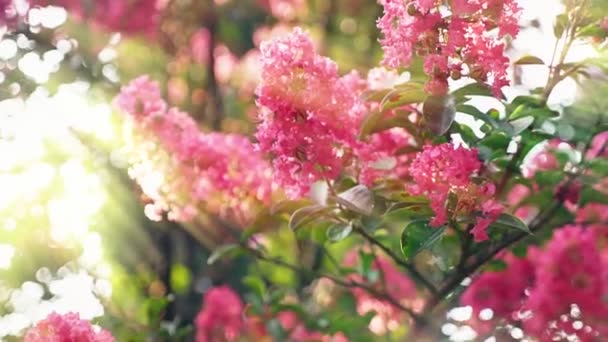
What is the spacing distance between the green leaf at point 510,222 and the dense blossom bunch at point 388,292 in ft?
3.83

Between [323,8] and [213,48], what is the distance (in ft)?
1.27

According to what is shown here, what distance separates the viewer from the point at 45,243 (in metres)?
2.47

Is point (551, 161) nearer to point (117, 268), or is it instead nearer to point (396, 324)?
point (396, 324)

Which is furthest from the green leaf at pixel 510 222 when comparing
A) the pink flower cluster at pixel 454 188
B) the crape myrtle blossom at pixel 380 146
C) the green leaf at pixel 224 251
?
the green leaf at pixel 224 251

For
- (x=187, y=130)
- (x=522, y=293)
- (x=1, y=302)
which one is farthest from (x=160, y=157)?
(x=522, y=293)

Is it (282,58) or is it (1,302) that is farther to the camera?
(1,302)

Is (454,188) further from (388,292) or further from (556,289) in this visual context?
(388,292)

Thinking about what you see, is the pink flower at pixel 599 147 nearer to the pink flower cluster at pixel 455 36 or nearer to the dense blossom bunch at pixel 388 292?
the pink flower cluster at pixel 455 36

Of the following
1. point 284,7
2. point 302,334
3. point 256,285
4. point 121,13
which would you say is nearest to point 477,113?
point 256,285

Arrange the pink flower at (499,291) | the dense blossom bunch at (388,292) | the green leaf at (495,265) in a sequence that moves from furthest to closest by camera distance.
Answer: the dense blossom bunch at (388,292), the pink flower at (499,291), the green leaf at (495,265)

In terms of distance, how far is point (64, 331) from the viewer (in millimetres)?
1455

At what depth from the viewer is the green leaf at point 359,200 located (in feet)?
4.79

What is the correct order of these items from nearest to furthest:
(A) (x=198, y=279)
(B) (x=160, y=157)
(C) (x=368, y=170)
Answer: (C) (x=368, y=170) → (B) (x=160, y=157) → (A) (x=198, y=279)

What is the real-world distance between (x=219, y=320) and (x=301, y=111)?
3.84 ft
